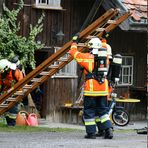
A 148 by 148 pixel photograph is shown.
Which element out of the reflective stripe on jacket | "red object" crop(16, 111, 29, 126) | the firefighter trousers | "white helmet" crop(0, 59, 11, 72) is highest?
"white helmet" crop(0, 59, 11, 72)

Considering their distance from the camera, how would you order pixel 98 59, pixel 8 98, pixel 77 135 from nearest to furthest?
pixel 98 59
pixel 77 135
pixel 8 98

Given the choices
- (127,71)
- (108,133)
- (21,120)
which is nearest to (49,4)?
(127,71)

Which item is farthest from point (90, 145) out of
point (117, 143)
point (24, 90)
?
point (24, 90)

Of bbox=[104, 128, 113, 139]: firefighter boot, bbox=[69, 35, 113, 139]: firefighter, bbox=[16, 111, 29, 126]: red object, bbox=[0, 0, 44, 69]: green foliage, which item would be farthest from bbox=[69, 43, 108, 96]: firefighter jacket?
bbox=[0, 0, 44, 69]: green foliage

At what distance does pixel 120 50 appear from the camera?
21.0 m

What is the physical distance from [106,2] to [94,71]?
793cm

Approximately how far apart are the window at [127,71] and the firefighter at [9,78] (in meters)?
7.23

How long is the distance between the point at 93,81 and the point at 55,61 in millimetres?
2218

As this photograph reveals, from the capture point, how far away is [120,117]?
18078 mm

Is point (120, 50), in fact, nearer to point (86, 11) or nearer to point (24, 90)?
point (86, 11)

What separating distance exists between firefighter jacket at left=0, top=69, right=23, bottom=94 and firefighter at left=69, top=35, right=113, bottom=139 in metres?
2.64

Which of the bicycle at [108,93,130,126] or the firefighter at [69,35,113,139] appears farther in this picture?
the bicycle at [108,93,130,126]

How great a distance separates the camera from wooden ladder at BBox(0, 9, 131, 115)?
13.8 metres

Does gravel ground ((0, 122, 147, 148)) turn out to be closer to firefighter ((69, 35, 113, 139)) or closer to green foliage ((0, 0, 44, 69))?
firefighter ((69, 35, 113, 139))
